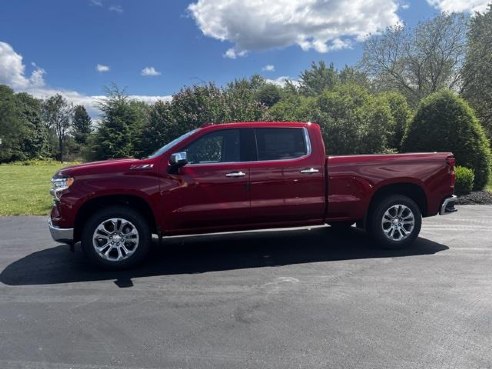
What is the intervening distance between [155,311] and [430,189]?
451 centimetres

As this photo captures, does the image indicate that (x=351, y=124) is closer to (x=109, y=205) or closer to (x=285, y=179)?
(x=285, y=179)

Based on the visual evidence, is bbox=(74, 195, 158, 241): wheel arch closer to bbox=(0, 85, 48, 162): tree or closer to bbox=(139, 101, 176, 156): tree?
bbox=(139, 101, 176, 156): tree

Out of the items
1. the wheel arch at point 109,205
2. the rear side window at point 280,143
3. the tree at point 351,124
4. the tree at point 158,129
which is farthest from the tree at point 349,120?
the wheel arch at point 109,205

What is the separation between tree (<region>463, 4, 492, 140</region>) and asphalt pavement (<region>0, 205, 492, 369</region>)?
20.0 metres

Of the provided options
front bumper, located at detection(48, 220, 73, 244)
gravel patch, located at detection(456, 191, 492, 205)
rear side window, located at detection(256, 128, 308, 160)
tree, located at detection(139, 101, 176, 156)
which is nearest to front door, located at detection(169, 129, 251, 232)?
rear side window, located at detection(256, 128, 308, 160)

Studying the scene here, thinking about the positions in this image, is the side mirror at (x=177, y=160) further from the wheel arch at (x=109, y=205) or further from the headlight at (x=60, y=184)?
the headlight at (x=60, y=184)

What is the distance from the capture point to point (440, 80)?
1043 inches

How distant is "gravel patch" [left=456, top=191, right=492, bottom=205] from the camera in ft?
36.3

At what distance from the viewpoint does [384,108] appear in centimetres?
1529

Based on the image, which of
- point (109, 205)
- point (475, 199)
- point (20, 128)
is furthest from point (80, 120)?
point (109, 205)

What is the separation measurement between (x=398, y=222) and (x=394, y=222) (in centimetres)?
6

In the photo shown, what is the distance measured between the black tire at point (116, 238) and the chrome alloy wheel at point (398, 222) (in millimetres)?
3463

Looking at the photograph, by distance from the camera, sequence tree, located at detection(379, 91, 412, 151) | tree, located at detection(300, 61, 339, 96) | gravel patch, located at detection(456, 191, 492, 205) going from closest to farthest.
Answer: gravel patch, located at detection(456, 191, 492, 205)
tree, located at detection(379, 91, 412, 151)
tree, located at detection(300, 61, 339, 96)

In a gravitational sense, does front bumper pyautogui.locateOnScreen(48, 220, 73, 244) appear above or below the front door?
below
